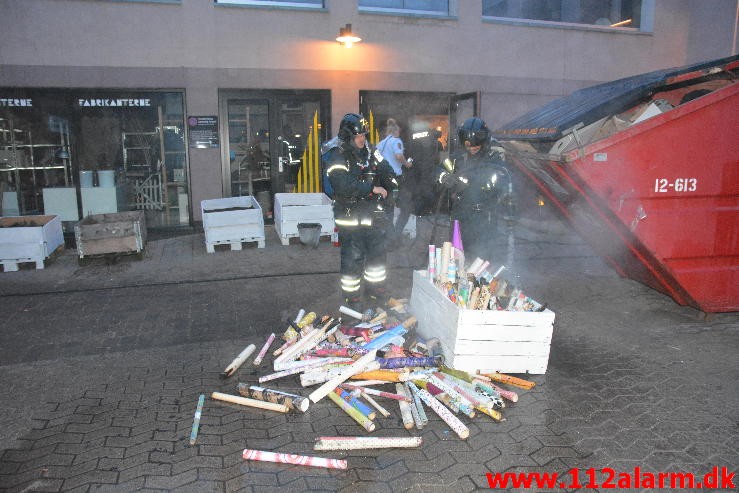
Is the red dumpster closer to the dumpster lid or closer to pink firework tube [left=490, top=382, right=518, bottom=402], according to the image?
the dumpster lid

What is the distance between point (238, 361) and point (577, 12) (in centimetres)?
1304

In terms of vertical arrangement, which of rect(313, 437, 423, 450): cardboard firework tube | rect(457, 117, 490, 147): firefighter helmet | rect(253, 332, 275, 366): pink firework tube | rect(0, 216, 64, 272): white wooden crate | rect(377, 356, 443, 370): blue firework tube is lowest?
rect(313, 437, 423, 450): cardboard firework tube

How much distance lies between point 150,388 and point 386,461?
2.15 meters

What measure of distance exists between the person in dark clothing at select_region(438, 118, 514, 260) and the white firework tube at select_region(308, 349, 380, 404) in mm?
2200

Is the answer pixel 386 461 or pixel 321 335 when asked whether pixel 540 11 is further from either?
pixel 386 461

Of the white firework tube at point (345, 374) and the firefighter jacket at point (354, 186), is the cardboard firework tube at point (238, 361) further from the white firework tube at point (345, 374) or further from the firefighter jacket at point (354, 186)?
the firefighter jacket at point (354, 186)

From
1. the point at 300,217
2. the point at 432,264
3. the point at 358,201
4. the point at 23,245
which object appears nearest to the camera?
the point at 432,264

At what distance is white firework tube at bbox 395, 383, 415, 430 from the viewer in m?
3.75

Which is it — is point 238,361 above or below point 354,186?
below

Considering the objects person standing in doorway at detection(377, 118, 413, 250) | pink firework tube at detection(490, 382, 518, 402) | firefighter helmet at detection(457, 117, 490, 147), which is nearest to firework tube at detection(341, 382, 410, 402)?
pink firework tube at detection(490, 382, 518, 402)

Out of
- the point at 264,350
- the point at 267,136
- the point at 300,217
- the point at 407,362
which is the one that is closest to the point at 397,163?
the point at 300,217

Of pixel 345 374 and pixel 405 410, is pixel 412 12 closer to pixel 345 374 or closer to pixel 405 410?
pixel 345 374

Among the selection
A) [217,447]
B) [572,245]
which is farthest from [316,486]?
[572,245]

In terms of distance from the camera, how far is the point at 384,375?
4383 mm
